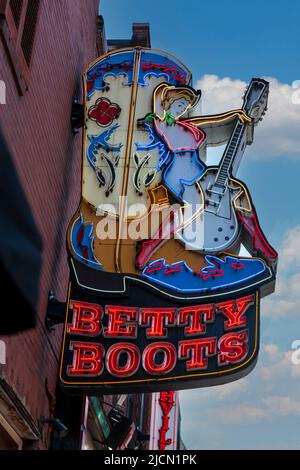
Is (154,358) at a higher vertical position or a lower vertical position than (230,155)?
lower

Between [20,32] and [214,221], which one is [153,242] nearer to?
[214,221]

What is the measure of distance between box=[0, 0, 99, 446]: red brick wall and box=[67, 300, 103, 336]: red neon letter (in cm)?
52

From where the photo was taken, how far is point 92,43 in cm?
1597

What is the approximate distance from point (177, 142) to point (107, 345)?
4777 millimetres

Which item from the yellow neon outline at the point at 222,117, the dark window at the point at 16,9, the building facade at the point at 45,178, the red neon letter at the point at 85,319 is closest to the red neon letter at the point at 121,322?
the red neon letter at the point at 85,319

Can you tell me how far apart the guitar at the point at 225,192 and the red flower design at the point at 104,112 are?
2190 millimetres

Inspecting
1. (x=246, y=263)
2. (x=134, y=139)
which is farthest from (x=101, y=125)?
(x=246, y=263)

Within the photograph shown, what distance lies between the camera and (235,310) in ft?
35.2

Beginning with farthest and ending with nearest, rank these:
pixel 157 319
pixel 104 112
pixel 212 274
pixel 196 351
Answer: pixel 104 112 < pixel 212 274 < pixel 157 319 < pixel 196 351

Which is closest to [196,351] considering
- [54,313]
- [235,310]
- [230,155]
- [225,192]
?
[235,310]

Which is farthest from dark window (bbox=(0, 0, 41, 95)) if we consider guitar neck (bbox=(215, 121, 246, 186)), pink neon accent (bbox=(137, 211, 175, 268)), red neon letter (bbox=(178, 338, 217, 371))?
guitar neck (bbox=(215, 121, 246, 186))

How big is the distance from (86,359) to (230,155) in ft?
16.8

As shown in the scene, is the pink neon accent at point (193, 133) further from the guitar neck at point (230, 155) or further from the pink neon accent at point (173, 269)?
the pink neon accent at point (173, 269)

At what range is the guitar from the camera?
39.7 feet
